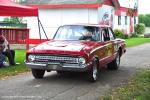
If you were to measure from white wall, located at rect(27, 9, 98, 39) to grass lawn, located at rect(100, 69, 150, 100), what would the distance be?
22.1 metres

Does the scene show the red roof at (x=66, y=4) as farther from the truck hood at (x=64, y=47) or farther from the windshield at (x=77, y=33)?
the truck hood at (x=64, y=47)

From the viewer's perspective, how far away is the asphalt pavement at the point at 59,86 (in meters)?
10.5

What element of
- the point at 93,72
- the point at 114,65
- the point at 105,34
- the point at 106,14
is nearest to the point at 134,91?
the point at 93,72

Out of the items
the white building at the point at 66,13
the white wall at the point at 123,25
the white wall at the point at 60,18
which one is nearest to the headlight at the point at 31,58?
the white building at the point at 66,13

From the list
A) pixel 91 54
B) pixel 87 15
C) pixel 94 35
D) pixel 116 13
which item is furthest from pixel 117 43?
pixel 116 13

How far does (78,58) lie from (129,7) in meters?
39.3

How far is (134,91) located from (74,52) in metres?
2.01

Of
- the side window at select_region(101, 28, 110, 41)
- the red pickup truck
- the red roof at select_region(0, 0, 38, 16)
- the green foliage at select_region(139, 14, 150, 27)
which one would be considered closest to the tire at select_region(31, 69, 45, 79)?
the red pickup truck

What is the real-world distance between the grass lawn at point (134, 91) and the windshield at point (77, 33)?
1.81 m

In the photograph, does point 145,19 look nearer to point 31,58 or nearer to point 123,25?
A: point 123,25

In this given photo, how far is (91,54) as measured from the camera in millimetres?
12477

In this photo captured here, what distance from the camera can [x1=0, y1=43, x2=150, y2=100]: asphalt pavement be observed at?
413 inches

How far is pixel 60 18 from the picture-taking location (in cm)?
3650

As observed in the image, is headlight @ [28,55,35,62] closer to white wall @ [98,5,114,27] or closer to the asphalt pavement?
the asphalt pavement
